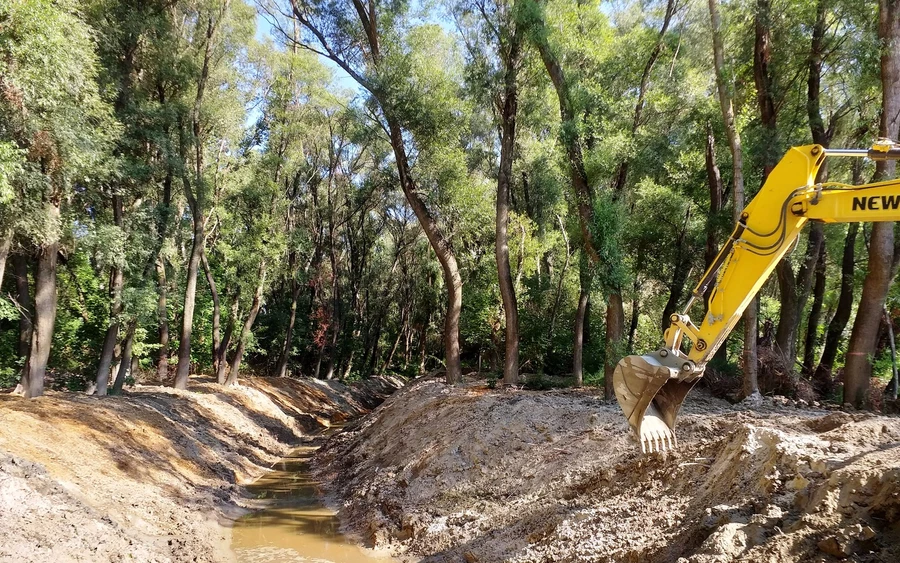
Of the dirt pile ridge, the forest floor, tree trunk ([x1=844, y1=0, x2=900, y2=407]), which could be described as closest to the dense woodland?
tree trunk ([x1=844, y1=0, x2=900, y2=407])

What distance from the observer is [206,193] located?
19.6 meters

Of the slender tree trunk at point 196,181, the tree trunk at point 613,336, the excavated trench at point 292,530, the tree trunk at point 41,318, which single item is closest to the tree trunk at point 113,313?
the tree trunk at point 41,318

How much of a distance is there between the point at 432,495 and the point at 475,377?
10604mm

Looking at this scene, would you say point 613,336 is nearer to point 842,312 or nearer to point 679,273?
point 679,273

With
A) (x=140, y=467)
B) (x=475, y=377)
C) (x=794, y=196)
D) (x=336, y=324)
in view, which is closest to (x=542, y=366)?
(x=475, y=377)

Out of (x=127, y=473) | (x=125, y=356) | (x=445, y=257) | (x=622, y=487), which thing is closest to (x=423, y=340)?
(x=445, y=257)

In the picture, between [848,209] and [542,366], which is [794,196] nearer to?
[848,209]

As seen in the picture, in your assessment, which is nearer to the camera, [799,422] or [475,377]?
[799,422]

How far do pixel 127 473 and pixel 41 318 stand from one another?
4.57 m

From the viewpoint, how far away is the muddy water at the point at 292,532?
29.0 ft

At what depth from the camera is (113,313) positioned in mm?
15008

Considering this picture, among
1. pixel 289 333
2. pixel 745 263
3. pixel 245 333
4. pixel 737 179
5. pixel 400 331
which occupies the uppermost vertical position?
pixel 737 179

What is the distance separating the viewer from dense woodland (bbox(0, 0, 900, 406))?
11.5 meters

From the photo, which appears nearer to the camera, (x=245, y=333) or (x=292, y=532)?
(x=292, y=532)
